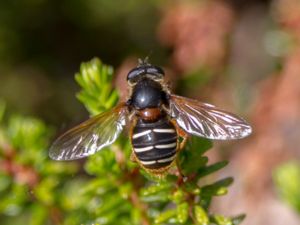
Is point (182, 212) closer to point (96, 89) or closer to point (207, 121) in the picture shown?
point (207, 121)

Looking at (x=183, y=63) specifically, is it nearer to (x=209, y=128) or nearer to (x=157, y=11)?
(x=157, y=11)

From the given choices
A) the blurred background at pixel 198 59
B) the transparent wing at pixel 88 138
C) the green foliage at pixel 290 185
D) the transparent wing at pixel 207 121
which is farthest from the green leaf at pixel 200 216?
the blurred background at pixel 198 59

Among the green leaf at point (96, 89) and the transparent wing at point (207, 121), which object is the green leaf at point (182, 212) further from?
the green leaf at point (96, 89)

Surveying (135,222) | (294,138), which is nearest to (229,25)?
(294,138)

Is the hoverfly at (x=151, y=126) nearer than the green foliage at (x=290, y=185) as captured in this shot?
Yes

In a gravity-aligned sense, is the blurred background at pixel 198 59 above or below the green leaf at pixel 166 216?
above

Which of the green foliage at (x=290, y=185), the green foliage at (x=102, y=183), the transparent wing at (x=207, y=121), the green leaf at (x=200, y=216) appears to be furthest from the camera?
the green foliage at (x=290, y=185)

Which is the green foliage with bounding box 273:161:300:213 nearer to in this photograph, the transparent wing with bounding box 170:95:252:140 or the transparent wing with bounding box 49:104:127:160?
the transparent wing with bounding box 170:95:252:140
